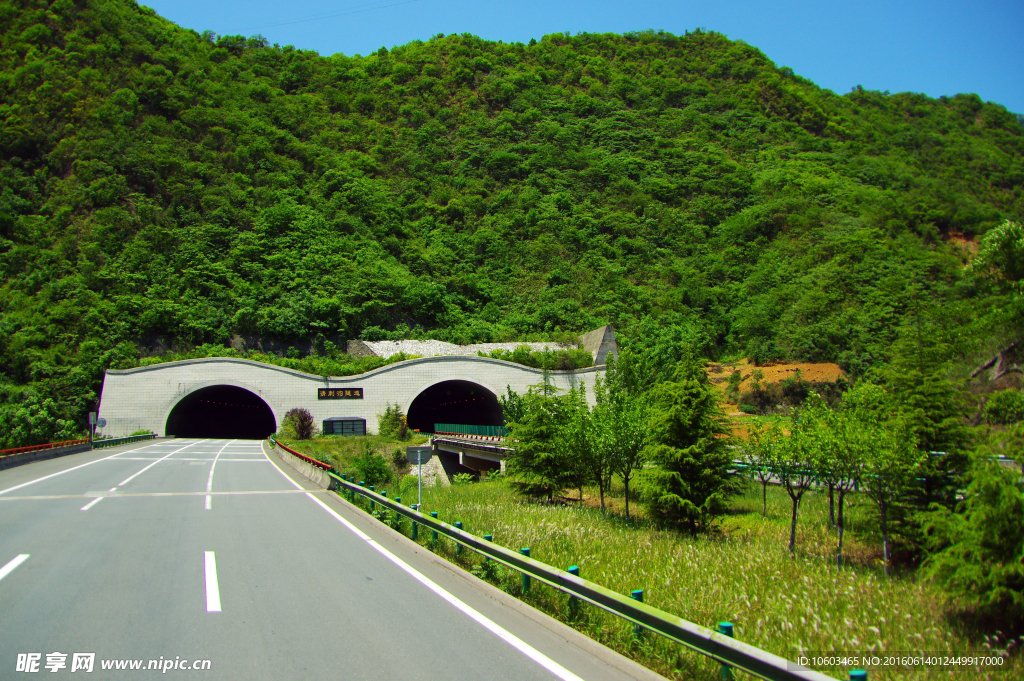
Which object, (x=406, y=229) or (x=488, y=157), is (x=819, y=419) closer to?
(x=406, y=229)

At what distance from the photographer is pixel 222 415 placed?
2172 inches

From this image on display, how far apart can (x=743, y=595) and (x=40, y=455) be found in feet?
99.2

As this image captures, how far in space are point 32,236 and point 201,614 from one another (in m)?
74.5

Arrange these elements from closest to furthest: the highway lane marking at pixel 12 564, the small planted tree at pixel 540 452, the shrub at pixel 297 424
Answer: the highway lane marking at pixel 12 564 < the small planted tree at pixel 540 452 < the shrub at pixel 297 424

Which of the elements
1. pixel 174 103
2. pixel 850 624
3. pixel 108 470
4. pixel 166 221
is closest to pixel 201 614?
pixel 850 624

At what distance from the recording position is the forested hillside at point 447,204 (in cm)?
5531

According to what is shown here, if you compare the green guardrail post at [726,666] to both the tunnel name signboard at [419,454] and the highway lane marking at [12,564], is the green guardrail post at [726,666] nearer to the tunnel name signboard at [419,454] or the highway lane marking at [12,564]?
the highway lane marking at [12,564]

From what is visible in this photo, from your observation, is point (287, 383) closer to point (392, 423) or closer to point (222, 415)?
point (392, 423)

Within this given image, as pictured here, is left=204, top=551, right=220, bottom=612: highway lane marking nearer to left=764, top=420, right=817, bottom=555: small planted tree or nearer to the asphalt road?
the asphalt road

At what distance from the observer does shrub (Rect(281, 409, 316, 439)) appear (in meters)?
42.9

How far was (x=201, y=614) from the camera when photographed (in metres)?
5.76

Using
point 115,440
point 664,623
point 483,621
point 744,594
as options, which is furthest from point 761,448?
point 115,440

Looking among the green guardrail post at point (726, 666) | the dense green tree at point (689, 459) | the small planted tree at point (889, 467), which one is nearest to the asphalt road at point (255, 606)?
the green guardrail post at point (726, 666)

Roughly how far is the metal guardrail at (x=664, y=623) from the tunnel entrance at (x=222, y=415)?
46652 millimetres
